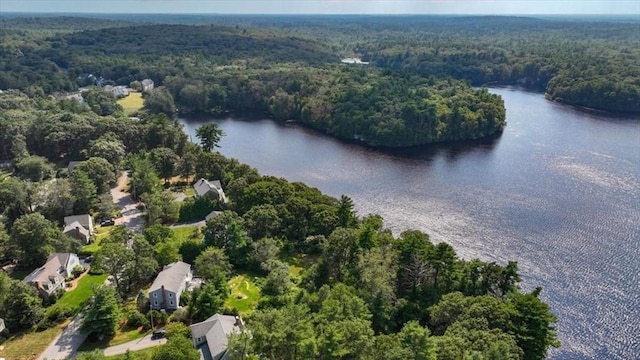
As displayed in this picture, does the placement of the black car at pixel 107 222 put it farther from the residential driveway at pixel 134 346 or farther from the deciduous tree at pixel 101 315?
the residential driveway at pixel 134 346

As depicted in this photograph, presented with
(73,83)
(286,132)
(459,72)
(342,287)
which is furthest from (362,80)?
(342,287)

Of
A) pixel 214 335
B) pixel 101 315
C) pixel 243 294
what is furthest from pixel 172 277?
pixel 214 335

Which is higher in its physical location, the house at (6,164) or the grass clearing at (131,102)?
the house at (6,164)

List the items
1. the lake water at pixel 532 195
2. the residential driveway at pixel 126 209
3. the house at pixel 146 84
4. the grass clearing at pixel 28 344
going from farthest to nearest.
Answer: the house at pixel 146 84, the residential driveway at pixel 126 209, the lake water at pixel 532 195, the grass clearing at pixel 28 344

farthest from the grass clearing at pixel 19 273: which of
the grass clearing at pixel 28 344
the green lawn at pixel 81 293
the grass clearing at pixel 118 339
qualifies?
the grass clearing at pixel 118 339

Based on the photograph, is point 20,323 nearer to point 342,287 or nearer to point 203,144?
point 342,287

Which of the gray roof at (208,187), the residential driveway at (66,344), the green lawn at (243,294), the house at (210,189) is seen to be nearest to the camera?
the residential driveway at (66,344)

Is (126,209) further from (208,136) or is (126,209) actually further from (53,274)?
(208,136)
